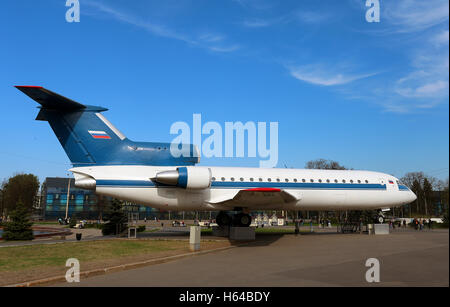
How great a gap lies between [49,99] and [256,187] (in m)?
11.8

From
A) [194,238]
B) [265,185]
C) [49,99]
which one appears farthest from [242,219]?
[49,99]

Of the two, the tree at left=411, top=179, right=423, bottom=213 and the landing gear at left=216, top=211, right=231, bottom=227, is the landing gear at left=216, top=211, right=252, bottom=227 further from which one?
the tree at left=411, top=179, right=423, bottom=213

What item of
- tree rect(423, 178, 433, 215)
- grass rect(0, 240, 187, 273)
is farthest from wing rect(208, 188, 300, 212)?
tree rect(423, 178, 433, 215)

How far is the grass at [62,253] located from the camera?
34.2ft

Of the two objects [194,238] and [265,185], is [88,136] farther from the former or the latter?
[265,185]

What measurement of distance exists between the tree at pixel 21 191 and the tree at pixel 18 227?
57342mm

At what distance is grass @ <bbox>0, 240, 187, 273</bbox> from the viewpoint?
410 inches

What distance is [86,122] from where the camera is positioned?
17391mm

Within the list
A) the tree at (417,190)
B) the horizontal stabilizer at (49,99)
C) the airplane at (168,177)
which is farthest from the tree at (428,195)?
the horizontal stabilizer at (49,99)

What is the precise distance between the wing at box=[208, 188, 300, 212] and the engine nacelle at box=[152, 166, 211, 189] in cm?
149

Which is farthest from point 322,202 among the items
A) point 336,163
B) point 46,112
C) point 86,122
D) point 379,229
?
point 336,163

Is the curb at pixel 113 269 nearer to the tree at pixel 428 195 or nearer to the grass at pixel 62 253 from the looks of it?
the grass at pixel 62 253
